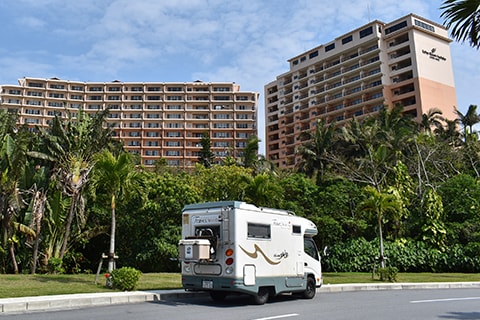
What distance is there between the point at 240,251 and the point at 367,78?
241 feet

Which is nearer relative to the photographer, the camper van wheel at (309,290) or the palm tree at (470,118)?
the camper van wheel at (309,290)

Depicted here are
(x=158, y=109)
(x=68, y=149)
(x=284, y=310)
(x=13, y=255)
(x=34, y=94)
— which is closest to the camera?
(x=284, y=310)

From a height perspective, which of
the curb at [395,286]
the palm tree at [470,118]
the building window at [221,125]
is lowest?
the curb at [395,286]

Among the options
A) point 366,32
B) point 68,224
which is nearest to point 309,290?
point 68,224

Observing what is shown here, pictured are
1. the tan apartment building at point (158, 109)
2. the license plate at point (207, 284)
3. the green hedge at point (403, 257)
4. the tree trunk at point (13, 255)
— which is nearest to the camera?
the license plate at point (207, 284)

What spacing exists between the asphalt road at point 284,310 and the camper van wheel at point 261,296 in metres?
0.20

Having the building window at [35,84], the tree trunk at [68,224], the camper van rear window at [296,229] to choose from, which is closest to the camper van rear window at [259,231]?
the camper van rear window at [296,229]

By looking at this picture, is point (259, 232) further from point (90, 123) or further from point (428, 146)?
point (428, 146)

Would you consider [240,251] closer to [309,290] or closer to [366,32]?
[309,290]

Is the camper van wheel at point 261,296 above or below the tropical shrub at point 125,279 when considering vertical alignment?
below

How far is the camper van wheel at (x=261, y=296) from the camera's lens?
11990 mm

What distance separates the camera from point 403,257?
27.5 m

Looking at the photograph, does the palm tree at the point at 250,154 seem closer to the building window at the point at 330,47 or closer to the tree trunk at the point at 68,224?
the tree trunk at the point at 68,224

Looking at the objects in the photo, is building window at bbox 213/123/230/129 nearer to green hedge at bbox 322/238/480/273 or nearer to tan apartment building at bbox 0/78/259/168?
tan apartment building at bbox 0/78/259/168
